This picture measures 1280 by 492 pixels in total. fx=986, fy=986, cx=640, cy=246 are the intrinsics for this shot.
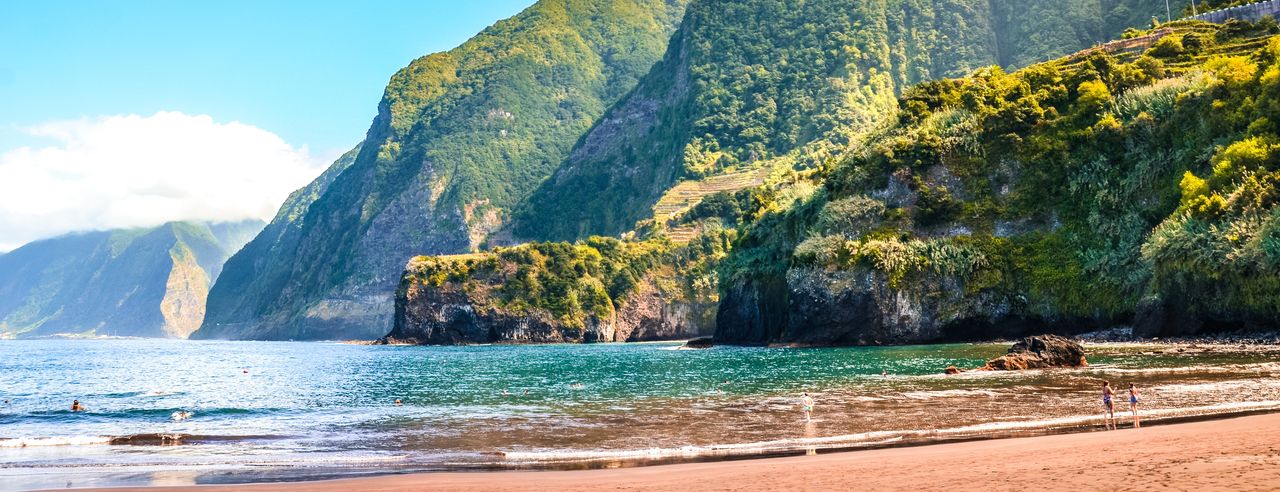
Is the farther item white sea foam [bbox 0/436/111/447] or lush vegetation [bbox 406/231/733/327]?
lush vegetation [bbox 406/231/733/327]

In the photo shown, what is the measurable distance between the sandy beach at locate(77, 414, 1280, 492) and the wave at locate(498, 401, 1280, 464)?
1.93 metres

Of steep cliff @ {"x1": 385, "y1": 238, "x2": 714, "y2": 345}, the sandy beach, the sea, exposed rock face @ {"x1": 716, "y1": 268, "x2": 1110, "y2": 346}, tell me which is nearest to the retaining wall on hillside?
exposed rock face @ {"x1": 716, "y1": 268, "x2": 1110, "y2": 346}

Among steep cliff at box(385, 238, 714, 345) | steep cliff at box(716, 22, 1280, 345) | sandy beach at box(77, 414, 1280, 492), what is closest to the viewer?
sandy beach at box(77, 414, 1280, 492)

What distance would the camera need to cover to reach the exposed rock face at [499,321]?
177375 mm

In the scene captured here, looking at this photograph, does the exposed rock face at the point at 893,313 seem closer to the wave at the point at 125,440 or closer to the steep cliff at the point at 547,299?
the wave at the point at 125,440

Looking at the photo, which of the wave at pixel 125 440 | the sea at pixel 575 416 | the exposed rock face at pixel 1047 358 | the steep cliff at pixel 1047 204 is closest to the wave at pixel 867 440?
the sea at pixel 575 416

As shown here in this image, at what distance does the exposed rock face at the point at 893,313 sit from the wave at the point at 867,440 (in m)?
57.5

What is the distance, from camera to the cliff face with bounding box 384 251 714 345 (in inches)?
6988

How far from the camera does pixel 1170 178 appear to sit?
80625mm

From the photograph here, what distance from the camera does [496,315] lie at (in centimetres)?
17688

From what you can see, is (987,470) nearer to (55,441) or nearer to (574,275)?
(55,441)

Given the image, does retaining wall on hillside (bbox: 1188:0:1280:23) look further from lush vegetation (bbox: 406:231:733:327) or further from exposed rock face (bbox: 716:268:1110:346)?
lush vegetation (bbox: 406:231:733:327)


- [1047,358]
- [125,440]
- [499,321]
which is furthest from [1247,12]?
[125,440]

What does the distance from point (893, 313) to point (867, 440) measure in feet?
224
